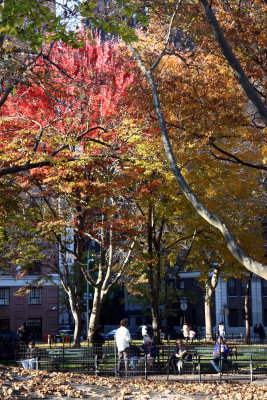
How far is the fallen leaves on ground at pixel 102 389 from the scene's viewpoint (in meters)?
11.8

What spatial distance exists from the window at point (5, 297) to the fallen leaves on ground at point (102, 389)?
35919mm

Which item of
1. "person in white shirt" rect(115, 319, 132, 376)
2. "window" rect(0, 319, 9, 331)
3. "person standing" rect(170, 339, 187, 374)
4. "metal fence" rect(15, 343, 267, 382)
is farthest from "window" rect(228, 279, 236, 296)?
"person in white shirt" rect(115, 319, 132, 376)

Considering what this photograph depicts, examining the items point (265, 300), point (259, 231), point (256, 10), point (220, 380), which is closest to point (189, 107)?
point (256, 10)

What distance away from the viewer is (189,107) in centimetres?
1562

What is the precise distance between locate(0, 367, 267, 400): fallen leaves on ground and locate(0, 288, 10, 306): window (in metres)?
35.9

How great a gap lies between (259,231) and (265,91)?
19361 mm

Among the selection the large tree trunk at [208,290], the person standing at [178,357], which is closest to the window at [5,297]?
the large tree trunk at [208,290]

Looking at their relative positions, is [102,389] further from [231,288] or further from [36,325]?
[231,288]

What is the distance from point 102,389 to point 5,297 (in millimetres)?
39002

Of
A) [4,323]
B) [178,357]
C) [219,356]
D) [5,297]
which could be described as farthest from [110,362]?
[5,297]

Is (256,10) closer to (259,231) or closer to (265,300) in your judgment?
(259,231)

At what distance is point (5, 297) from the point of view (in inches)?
1986

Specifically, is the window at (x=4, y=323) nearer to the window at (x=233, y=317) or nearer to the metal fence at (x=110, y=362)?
the window at (x=233, y=317)

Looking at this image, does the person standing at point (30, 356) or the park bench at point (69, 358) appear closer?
→ the person standing at point (30, 356)
